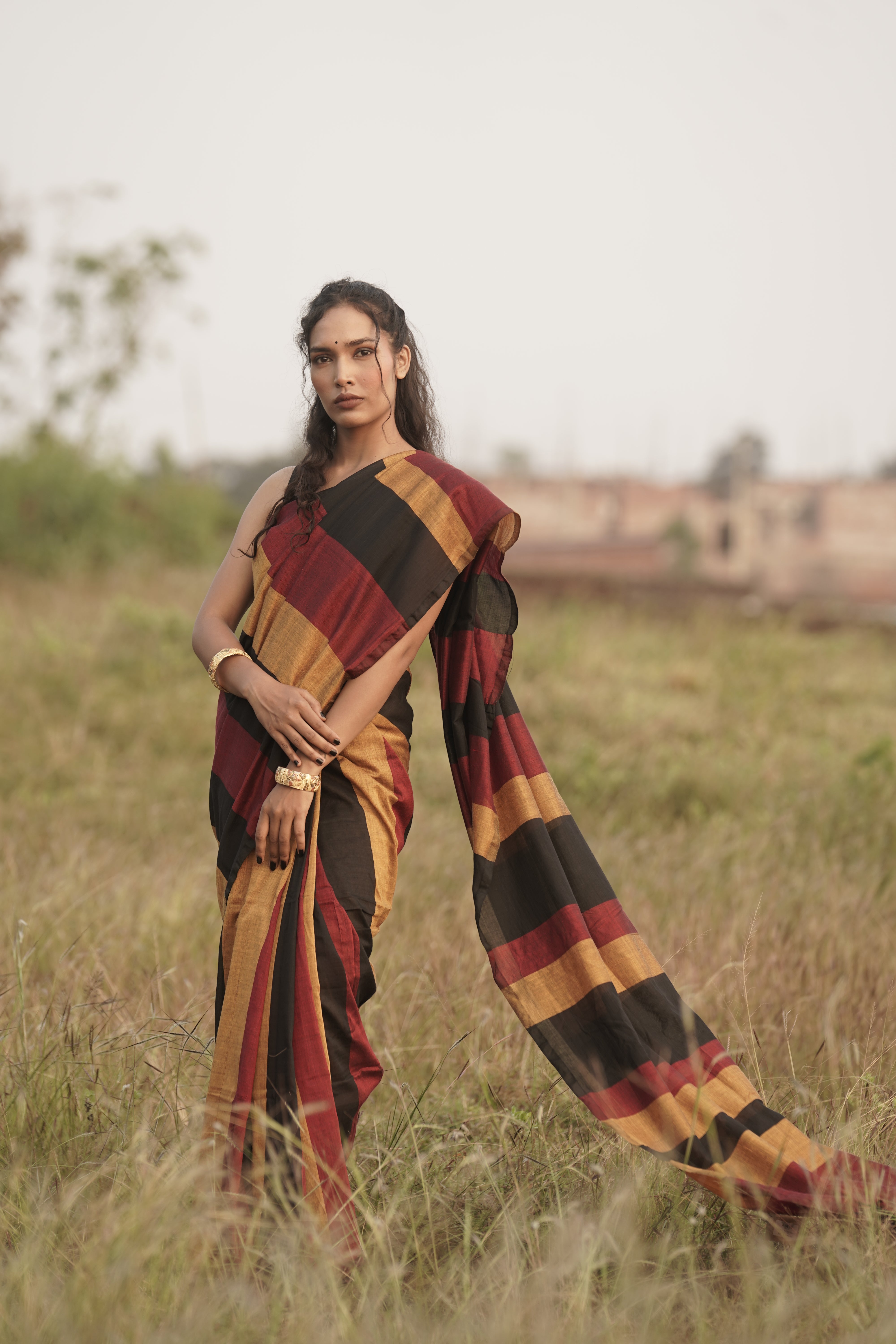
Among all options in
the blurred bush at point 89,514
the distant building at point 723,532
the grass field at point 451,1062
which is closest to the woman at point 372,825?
the grass field at point 451,1062

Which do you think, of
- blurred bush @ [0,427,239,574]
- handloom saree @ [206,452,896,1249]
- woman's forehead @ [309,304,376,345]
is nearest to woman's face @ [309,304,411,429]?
woman's forehead @ [309,304,376,345]

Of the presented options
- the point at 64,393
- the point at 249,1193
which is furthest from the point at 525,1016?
the point at 64,393

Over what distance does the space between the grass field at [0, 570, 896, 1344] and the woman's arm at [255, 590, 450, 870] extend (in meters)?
0.52

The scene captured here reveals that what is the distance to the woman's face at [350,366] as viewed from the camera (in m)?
2.17

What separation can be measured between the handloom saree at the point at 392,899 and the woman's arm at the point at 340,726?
0.09ft

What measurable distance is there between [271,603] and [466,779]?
54 centimetres

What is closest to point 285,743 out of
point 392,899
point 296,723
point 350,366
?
point 296,723

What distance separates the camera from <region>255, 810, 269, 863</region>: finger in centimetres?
198

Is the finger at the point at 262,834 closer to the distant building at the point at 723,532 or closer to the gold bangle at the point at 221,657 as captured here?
the gold bangle at the point at 221,657

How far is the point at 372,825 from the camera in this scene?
2.09m

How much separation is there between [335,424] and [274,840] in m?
0.92

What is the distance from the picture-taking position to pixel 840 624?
12609 mm

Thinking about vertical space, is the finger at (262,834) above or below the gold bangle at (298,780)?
below

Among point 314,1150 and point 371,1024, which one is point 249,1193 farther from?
point 371,1024
